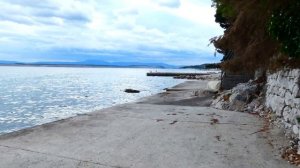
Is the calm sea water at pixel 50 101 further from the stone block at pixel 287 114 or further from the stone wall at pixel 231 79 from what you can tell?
the stone block at pixel 287 114

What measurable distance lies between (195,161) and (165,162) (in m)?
0.54

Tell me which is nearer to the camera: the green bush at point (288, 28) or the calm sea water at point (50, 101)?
the green bush at point (288, 28)

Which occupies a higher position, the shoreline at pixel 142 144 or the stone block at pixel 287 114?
the stone block at pixel 287 114

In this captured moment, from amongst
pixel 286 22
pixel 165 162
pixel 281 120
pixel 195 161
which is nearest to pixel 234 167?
pixel 195 161

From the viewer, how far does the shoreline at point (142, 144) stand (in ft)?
21.2

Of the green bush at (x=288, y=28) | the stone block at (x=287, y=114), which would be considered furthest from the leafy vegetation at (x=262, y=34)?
the stone block at (x=287, y=114)

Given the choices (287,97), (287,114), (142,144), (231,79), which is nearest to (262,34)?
(287,97)

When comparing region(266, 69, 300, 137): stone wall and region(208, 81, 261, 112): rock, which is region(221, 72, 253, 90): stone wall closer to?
region(208, 81, 261, 112): rock

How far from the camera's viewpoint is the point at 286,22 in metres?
7.05

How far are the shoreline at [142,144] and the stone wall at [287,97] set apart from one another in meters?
0.56

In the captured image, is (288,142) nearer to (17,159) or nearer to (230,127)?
(230,127)

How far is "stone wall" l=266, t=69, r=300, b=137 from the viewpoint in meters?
7.70

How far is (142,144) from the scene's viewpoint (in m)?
7.83

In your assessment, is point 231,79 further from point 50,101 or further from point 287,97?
point 50,101
